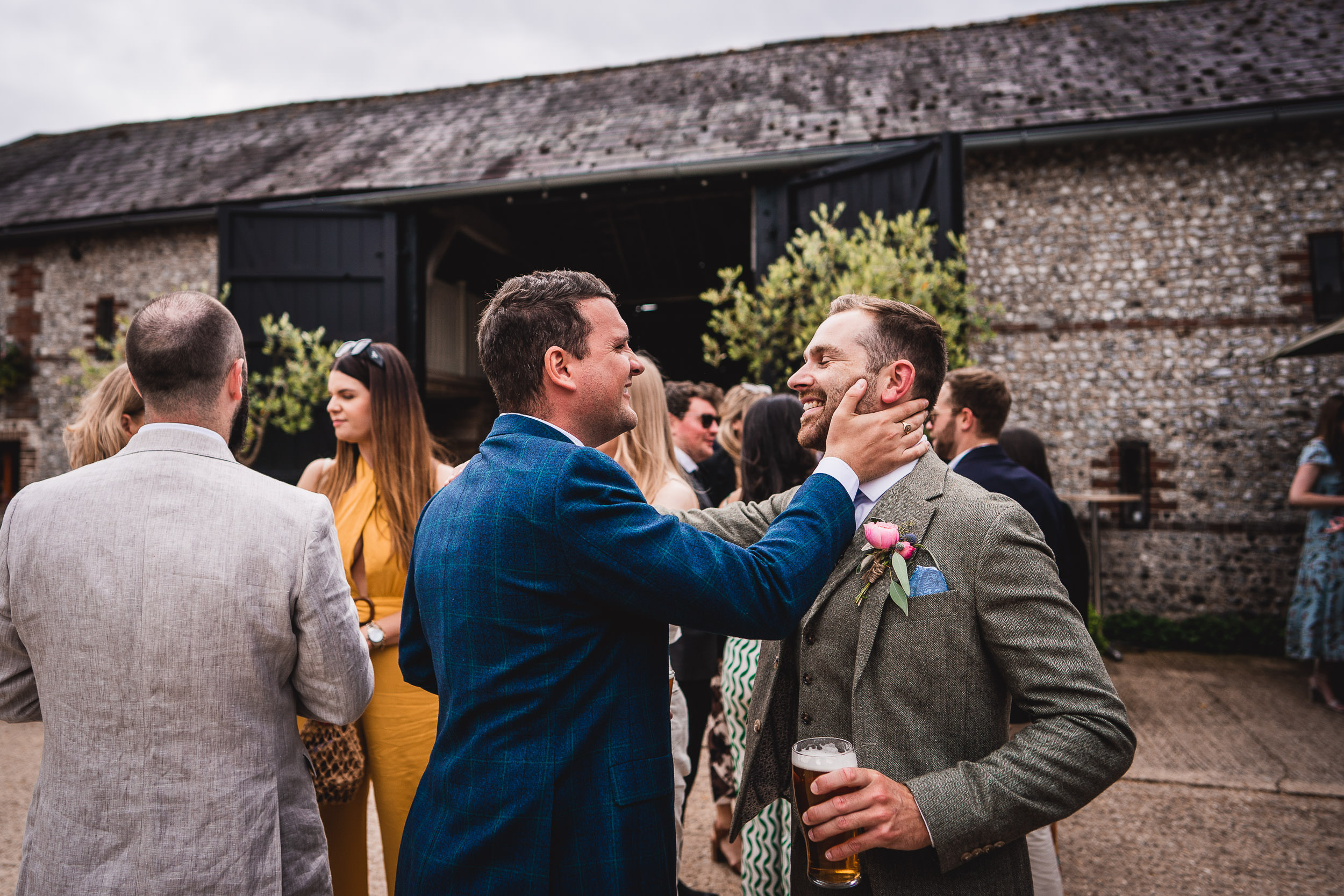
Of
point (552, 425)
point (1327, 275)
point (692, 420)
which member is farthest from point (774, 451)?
point (1327, 275)

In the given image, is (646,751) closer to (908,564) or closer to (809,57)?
(908,564)

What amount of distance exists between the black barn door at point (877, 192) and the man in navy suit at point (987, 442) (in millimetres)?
2500

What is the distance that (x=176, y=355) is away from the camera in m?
1.67

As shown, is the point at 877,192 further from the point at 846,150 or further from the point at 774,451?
the point at 774,451

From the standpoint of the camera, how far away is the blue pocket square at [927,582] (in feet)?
4.72

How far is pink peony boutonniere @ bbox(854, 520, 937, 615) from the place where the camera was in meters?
1.43

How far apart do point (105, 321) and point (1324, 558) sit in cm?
1400

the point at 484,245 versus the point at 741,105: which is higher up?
the point at 741,105

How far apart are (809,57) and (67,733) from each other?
11.2 m

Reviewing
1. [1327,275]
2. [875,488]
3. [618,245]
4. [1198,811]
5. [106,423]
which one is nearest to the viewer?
[875,488]

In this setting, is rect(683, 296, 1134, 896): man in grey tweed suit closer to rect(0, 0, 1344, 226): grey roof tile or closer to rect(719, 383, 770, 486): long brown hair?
rect(719, 383, 770, 486): long brown hair

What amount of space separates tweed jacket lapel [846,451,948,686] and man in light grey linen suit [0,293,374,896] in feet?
3.76

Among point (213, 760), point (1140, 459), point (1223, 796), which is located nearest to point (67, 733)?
point (213, 760)

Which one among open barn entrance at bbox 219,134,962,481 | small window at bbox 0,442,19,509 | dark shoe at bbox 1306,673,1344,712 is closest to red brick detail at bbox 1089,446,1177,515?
dark shoe at bbox 1306,673,1344,712
